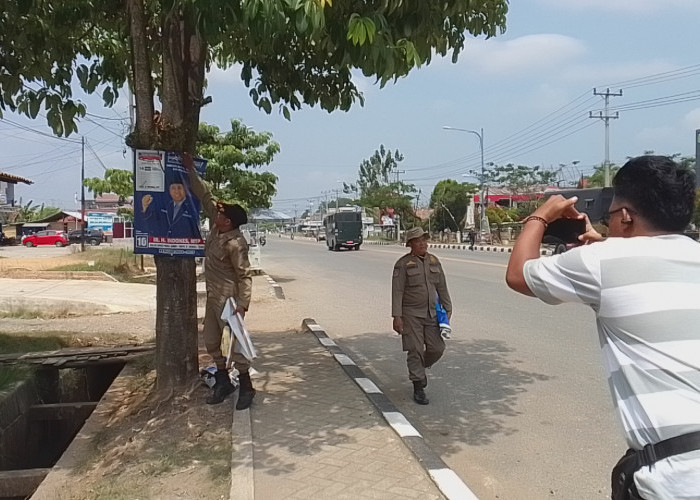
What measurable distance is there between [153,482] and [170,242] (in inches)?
77.1

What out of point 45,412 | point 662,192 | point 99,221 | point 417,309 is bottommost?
point 45,412

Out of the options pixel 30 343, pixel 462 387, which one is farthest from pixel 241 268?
pixel 30 343

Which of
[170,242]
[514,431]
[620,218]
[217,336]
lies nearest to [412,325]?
[514,431]

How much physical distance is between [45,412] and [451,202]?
159ft

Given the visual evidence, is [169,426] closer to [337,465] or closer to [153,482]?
[153,482]

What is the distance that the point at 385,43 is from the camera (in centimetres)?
354

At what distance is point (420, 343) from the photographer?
19.1 ft

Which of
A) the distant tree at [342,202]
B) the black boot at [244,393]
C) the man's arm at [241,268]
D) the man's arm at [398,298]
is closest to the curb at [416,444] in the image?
the man's arm at [398,298]

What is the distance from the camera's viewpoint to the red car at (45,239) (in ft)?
150

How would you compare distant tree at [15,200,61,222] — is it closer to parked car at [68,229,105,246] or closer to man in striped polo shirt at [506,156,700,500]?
parked car at [68,229,105,246]

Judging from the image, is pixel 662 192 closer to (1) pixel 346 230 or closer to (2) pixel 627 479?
(2) pixel 627 479

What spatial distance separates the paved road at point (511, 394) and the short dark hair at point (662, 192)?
260cm

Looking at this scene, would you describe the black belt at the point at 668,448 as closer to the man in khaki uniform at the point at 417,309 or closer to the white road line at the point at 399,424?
the white road line at the point at 399,424

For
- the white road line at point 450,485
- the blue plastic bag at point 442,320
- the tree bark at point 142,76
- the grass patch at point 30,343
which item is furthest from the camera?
the grass patch at point 30,343
